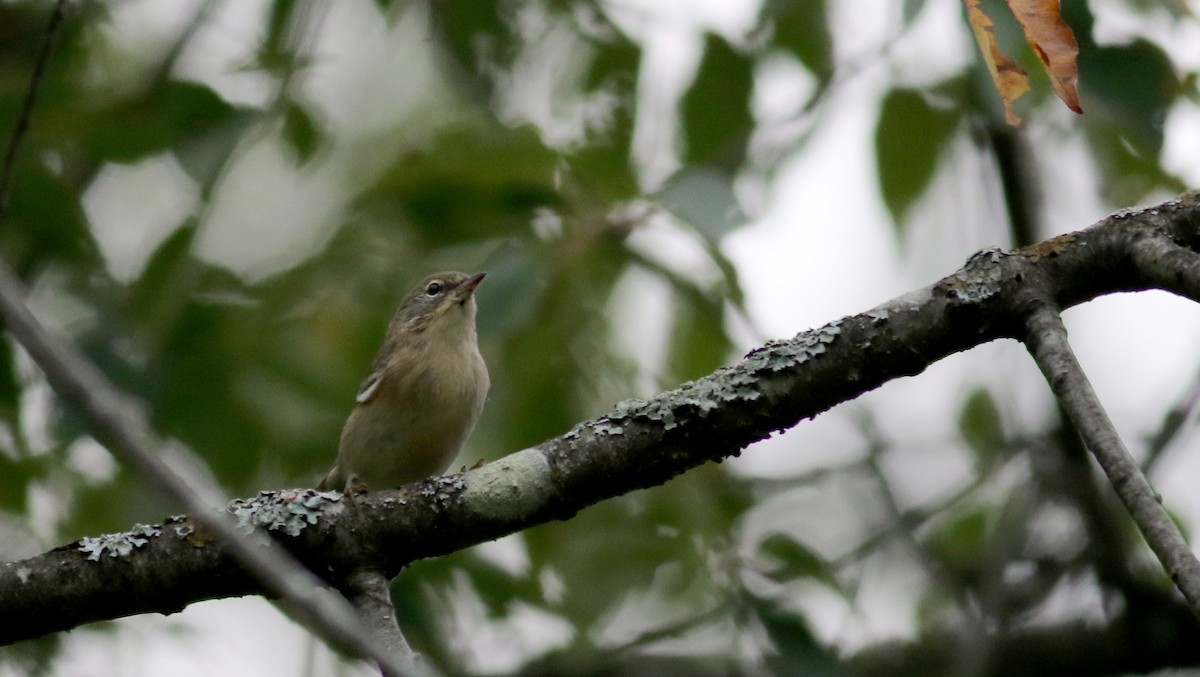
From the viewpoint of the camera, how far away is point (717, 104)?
522cm

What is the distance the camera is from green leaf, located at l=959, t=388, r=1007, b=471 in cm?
746

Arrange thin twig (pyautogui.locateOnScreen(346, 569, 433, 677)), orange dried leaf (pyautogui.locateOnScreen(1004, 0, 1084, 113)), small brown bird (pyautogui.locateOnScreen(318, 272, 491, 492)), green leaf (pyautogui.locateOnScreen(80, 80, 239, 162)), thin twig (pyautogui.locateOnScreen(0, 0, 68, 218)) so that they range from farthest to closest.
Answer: small brown bird (pyautogui.locateOnScreen(318, 272, 491, 492)) < green leaf (pyautogui.locateOnScreen(80, 80, 239, 162)) < thin twig (pyautogui.locateOnScreen(0, 0, 68, 218)) < thin twig (pyautogui.locateOnScreen(346, 569, 433, 677)) < orange dried leaf (pyautogui.locateOnScreen(1004, 0, 1084, 113))

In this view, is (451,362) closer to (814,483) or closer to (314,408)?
(314,408)

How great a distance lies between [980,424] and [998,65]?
5.23 meters

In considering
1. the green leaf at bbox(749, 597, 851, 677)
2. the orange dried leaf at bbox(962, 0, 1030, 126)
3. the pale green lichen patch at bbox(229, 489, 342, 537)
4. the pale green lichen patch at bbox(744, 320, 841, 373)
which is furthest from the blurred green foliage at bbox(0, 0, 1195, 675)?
the orange dried leaf at bbox(962, 0, 1030, 126)

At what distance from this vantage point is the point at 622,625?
7.16 m

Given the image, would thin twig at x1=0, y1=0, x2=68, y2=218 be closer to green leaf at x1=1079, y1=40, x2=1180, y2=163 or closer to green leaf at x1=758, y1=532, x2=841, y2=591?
green leaf at x1=758, y1=532, x2=841, y2=591

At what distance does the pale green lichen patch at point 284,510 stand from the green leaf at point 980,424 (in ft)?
15.7

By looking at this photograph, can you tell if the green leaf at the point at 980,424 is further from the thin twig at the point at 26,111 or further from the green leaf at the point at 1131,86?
the thin twig at the point at 26,111

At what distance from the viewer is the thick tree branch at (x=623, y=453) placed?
3.40 meters

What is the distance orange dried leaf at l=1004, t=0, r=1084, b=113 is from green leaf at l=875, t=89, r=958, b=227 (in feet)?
8.29

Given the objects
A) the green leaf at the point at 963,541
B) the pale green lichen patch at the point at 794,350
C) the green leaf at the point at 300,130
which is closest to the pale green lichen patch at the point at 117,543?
the pale green lichen patch at the point at 794,350

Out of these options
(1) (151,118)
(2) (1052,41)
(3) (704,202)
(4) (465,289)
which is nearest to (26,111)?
(1) (151,118)

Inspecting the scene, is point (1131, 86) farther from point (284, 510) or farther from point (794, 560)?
point (284, 510)
